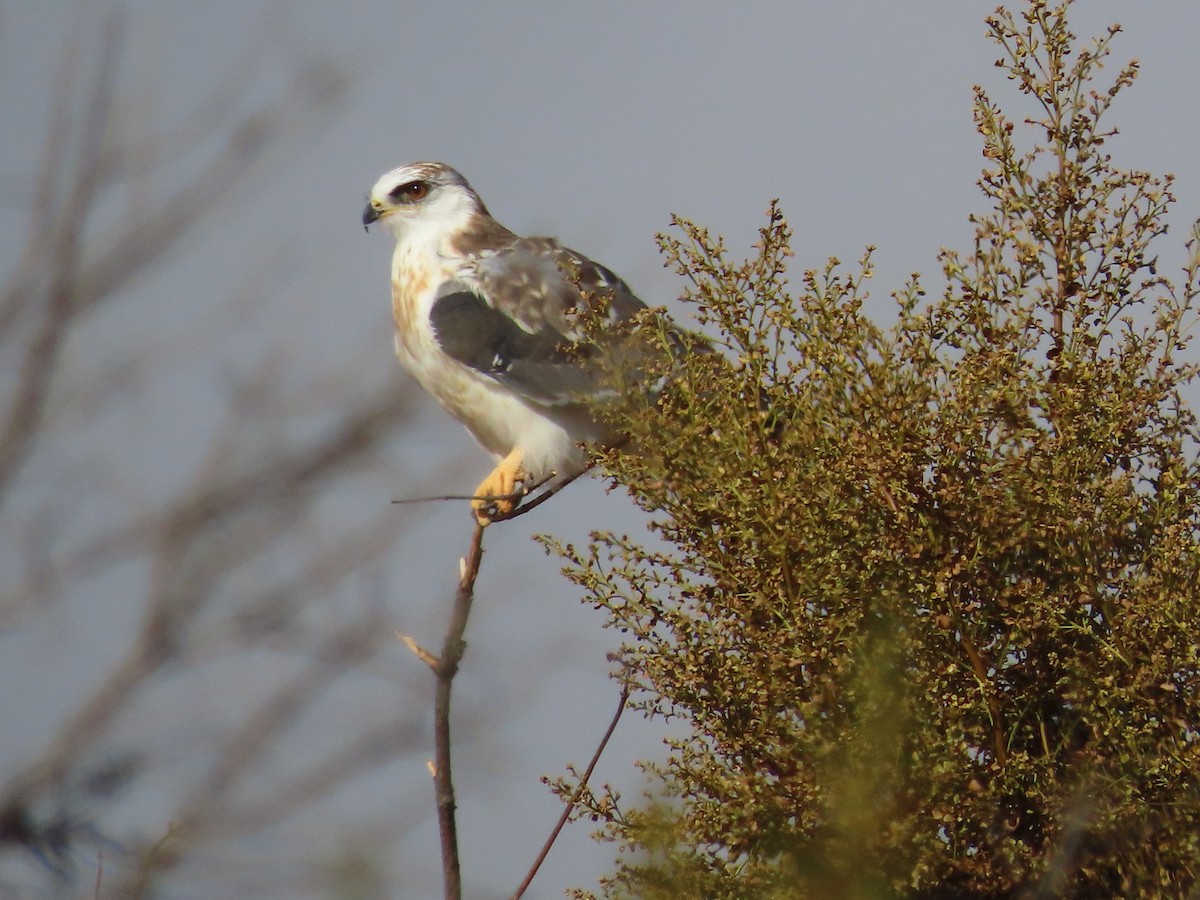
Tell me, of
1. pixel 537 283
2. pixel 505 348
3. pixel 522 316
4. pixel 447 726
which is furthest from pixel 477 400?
pixel 447 726

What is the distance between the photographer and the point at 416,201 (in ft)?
17.1

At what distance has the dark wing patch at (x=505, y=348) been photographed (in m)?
4.48

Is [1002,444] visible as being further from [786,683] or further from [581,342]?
[581,342]

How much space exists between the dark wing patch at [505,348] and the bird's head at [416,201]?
1.74 feet

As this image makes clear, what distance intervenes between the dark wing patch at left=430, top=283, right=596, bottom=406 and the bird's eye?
2.02ft

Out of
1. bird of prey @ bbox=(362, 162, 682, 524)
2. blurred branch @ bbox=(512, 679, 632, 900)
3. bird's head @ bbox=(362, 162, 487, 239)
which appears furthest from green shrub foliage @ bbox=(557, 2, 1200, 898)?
bird's head @ bbox=(362, 162, 487, 239)

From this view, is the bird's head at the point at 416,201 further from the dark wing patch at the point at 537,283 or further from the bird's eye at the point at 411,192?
the dark wing patch at the point at 537,283

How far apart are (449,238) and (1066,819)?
3.26m

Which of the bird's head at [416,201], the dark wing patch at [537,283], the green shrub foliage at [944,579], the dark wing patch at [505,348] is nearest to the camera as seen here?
the green shrub foliage at [944,579]

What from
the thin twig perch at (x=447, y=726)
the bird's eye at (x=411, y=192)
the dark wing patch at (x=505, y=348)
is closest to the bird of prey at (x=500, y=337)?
the dark wing patch at (x=505, y=348)

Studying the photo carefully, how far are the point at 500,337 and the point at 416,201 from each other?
84cm

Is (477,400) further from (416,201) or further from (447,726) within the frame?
(447,726)

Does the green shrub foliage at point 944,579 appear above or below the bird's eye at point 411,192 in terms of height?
below

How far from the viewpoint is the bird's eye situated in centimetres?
522
